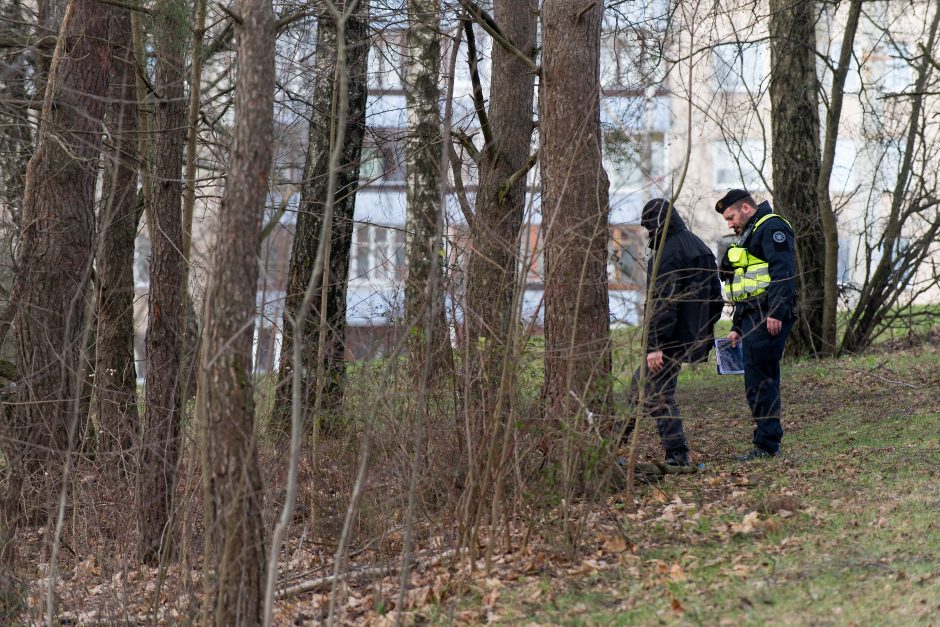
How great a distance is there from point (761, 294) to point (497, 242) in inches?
85.7

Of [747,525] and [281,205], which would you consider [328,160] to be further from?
[747,525]

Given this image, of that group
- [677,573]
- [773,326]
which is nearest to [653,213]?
[773,326]

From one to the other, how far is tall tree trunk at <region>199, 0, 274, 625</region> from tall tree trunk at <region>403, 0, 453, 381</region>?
86 centimetres

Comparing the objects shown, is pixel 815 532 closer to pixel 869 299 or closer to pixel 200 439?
pixel 200 439

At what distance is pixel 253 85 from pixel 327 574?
9.95ft

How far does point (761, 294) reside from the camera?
6.72m

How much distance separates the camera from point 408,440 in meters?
5.54

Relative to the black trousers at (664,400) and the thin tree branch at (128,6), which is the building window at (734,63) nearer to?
the black trousers at (664,400)

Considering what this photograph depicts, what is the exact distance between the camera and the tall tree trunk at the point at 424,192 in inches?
213

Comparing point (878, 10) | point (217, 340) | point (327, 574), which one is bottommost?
point (327, 574)

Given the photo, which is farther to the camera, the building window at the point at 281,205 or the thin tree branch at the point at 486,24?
the thin tree branch at the point at 486,24

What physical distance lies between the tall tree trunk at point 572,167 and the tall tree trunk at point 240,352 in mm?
1910

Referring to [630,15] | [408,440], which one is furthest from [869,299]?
[408,440]

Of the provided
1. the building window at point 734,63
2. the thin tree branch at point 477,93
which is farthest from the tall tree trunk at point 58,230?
the building window at point 734,63
